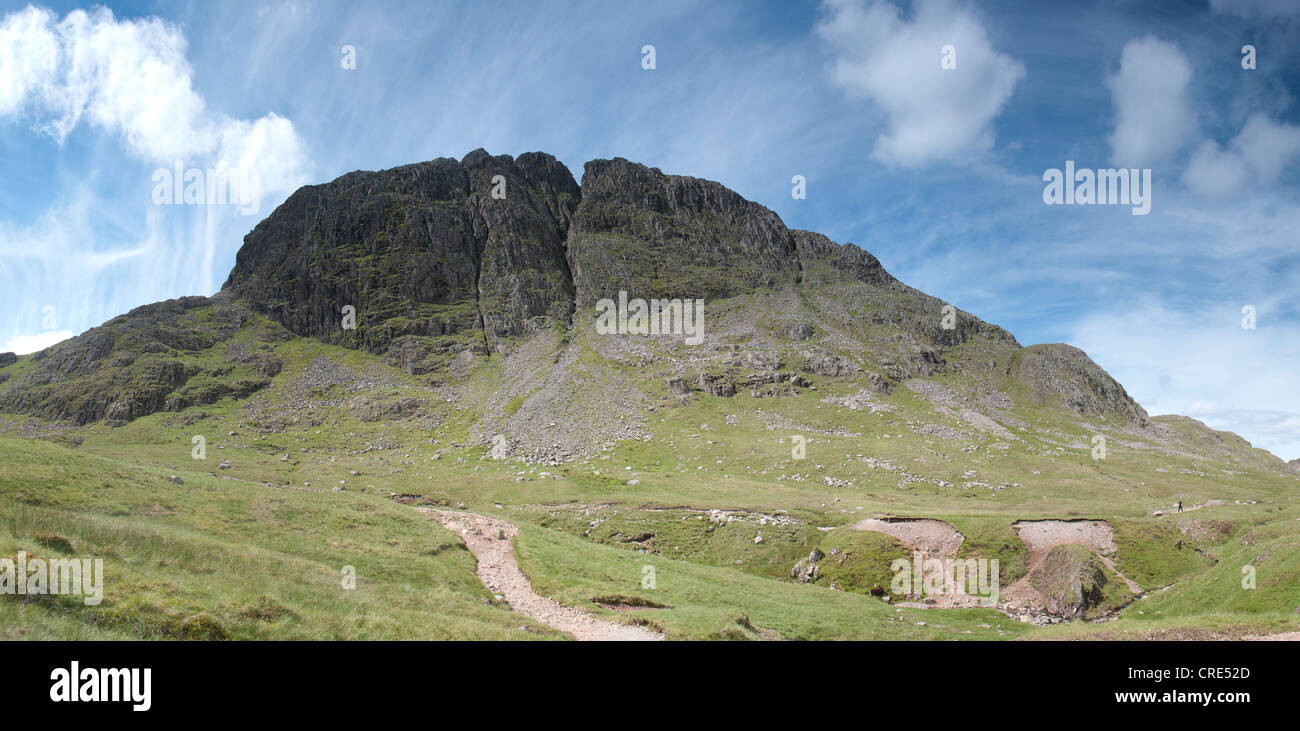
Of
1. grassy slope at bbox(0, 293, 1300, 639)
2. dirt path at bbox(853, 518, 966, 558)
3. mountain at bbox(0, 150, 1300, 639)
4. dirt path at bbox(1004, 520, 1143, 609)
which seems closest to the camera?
grassy slope at bbox(0, 293, 1300, 639)

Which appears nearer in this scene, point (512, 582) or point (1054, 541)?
point (512, 582)

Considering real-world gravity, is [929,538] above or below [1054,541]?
below

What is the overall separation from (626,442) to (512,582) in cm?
7603

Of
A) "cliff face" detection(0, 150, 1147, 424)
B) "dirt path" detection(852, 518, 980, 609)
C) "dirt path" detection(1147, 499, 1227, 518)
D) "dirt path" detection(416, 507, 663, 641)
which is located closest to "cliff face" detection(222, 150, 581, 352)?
"cliff face" detection(0, 150, 1147, 424)

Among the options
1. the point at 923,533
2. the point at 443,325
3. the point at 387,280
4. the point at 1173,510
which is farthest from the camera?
the point at 387,280

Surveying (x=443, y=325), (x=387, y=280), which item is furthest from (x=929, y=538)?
(x=387, y=280)

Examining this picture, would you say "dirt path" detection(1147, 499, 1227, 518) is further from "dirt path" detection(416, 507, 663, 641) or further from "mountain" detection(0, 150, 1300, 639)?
"dirt path" detection(416, 507, 663, 641)

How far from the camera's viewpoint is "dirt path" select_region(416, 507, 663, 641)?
20547 millimetres

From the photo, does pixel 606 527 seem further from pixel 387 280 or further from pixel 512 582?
pixel 387 280

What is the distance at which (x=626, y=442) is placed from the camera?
105 meters

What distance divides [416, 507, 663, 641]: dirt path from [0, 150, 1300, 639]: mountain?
1.08m
